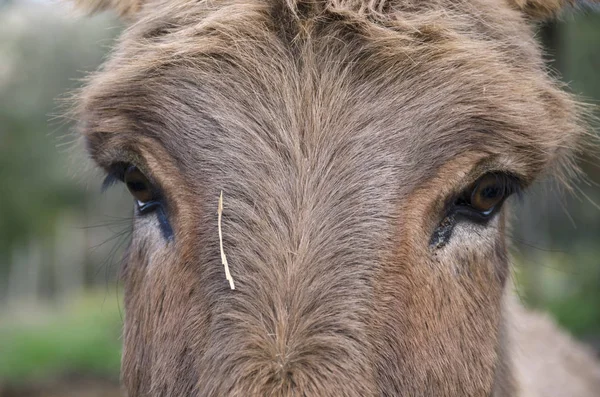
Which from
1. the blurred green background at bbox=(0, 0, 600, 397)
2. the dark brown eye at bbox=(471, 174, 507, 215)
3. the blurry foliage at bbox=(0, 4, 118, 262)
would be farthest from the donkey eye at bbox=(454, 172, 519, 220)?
the blurry foliage at bbox=(0, 4, 118, 262)

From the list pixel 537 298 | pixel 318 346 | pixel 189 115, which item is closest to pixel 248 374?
pixel 318 346

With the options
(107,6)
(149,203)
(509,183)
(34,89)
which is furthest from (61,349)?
(509,183)

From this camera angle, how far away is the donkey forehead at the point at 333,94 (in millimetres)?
3006

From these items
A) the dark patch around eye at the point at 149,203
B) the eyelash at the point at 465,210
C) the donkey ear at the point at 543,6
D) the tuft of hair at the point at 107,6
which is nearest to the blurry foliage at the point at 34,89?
the tuft of hair at the point at 107,6

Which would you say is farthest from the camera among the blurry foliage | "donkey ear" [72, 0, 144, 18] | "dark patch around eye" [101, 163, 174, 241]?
the blurry foliage

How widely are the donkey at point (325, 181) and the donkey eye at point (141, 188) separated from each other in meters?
0.01

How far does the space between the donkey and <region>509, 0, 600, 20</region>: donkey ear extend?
35cm

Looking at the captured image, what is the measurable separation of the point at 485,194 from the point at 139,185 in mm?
1594

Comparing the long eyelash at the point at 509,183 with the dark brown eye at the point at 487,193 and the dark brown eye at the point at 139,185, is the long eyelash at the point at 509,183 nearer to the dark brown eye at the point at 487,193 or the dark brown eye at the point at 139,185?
the dark brown eye at the point at 487,193

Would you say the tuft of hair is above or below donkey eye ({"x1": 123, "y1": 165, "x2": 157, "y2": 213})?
above

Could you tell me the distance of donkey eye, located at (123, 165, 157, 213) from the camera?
3328 mm

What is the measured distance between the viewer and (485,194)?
3.20 meters

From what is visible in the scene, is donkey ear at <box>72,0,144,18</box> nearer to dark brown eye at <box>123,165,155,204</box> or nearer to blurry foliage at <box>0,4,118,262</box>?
dark brown eye at <box>123,165,155,204</box>

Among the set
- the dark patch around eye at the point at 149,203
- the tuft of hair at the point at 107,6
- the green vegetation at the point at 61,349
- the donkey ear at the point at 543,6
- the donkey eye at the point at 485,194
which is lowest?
the green vegetation at the point at 61,349
